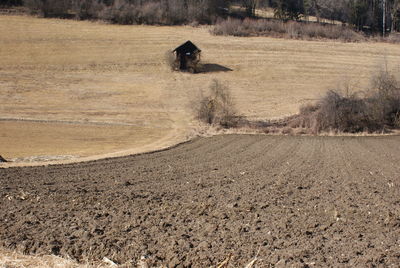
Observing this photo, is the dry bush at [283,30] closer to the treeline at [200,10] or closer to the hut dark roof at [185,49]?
the treeline at [200,10]

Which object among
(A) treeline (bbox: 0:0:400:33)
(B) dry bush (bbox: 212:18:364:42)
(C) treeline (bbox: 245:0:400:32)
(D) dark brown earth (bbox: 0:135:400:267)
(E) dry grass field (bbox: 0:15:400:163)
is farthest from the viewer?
(C) treeline (bbox: 245:0:400:32)

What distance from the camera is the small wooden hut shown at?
63812 mm

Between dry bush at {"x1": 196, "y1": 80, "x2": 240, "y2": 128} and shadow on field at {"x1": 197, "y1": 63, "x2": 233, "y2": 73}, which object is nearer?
dry bush at {"x1": 196, "y1": 80, "x2": 240, "y2": 128}

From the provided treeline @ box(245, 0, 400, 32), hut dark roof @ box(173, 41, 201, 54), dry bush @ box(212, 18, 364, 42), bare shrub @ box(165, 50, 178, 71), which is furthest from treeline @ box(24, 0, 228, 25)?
hut dark roof @ box(173, 41, 201, 54)

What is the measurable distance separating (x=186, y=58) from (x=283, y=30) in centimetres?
3033

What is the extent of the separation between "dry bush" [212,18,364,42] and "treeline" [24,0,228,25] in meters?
8.76

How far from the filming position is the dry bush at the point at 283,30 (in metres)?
84.5

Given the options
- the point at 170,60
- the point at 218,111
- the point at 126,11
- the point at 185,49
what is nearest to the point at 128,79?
the point at 170,60

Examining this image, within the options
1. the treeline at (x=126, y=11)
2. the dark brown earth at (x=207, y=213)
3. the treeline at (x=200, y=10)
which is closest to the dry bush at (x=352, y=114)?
the dark brown earth at (x=207, y=213)

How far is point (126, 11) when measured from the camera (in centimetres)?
8894

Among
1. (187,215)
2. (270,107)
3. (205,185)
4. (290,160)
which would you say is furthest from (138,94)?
(187,215)

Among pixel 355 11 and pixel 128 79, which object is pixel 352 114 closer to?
pixel 128 79

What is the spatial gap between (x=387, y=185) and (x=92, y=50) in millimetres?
61233

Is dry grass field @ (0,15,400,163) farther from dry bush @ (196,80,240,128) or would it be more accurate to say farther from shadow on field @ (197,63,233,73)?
dry bush @ (196,80,240,128)
